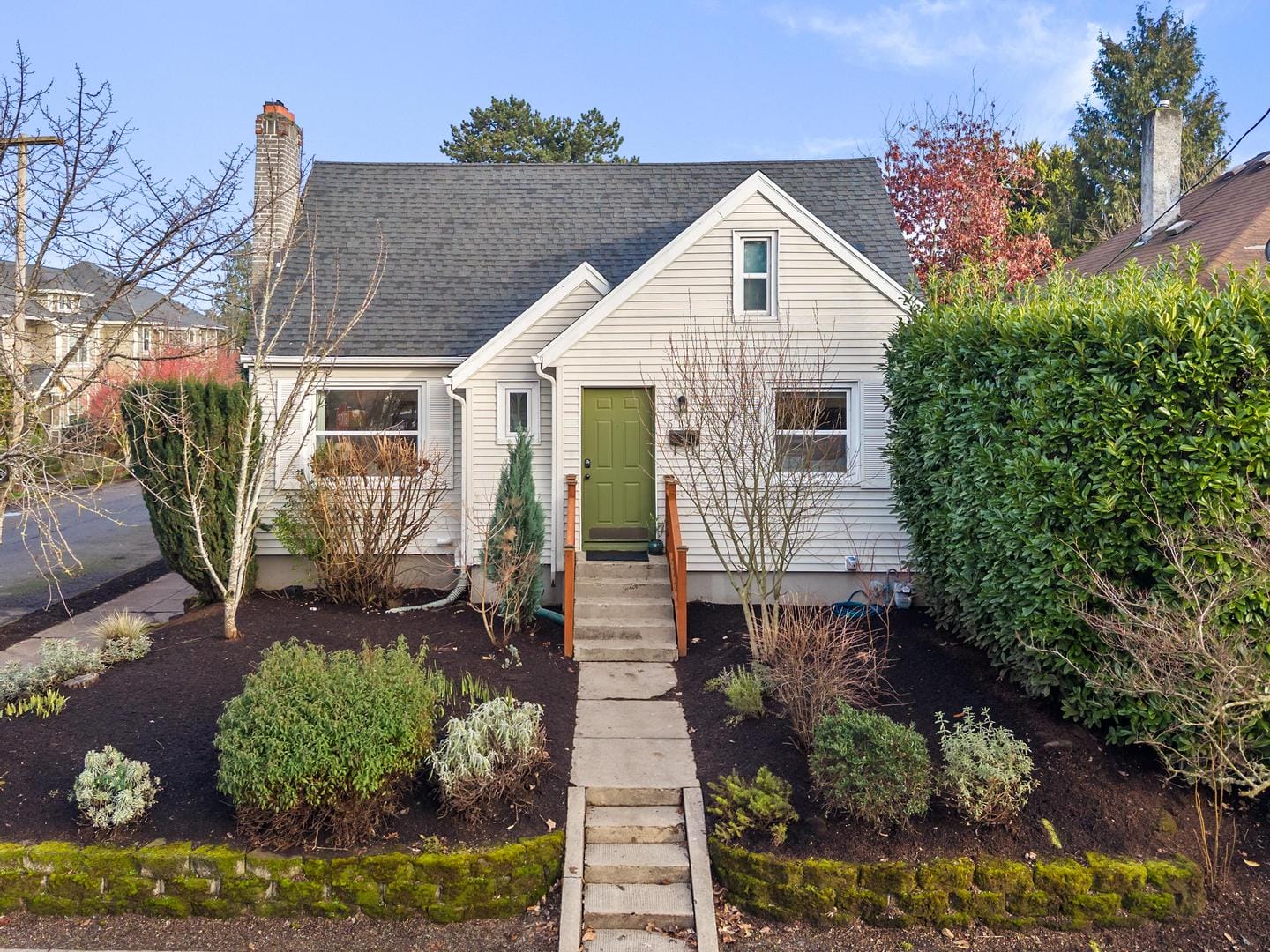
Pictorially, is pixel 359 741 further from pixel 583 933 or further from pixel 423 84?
pixel 423 84

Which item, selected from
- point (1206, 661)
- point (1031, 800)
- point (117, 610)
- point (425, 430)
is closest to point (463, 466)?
point (425, 430)

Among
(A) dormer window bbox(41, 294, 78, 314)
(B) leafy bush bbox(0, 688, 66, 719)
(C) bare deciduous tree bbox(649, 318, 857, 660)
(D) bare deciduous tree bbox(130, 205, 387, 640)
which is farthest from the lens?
(C) bare deciduous tree bbox(649, 318, 857, 660)

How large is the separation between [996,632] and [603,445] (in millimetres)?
5438

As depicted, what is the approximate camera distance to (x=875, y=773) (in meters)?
5.30

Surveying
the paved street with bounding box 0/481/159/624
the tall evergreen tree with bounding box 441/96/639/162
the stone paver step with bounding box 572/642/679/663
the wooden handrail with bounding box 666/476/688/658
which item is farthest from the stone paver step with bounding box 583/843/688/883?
the tall evergreen tree with bounding box 441/96/639/162

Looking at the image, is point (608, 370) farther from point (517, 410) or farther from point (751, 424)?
point (751, 424)

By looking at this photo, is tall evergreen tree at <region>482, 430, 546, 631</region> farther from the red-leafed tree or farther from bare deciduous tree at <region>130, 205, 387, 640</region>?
the red-leafed tree

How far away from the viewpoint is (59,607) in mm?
12078

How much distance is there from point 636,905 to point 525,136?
110 feet

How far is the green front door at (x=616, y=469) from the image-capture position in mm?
11055

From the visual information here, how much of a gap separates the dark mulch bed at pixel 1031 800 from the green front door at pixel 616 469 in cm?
378

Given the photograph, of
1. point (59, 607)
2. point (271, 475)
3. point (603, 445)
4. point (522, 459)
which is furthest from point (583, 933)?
point (59, 607)

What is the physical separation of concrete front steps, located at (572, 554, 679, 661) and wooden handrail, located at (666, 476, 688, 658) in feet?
0.39

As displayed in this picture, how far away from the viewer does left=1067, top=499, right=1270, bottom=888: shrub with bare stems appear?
16.1 ft
